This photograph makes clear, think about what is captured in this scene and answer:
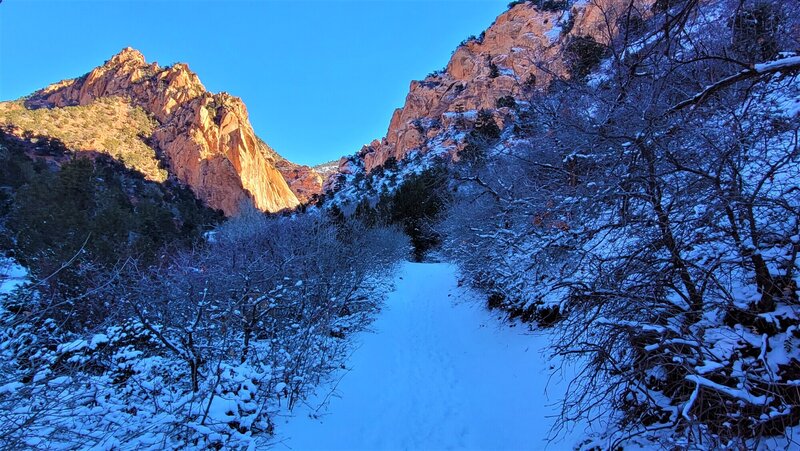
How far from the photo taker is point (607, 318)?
282 cm

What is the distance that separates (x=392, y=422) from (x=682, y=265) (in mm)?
3763

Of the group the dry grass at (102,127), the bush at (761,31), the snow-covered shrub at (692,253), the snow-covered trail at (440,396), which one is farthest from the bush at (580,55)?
the dry grass at (102,127)

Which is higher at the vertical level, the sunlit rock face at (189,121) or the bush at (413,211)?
the sunlit rock face at (189,121)

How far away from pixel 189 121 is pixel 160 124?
5.41 m

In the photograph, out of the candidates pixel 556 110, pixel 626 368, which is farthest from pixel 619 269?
pixel 556 110

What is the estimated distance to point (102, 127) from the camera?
167ft

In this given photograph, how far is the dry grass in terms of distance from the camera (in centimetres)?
4325

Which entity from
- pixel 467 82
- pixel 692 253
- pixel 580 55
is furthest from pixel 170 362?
pixel 467 82

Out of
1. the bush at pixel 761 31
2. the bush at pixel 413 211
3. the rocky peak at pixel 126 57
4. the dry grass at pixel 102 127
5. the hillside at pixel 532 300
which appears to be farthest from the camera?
the rocky peak at pixel 126 57

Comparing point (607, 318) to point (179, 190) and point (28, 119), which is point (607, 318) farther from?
point (28, 119)

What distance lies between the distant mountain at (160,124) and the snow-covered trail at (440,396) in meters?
52.6

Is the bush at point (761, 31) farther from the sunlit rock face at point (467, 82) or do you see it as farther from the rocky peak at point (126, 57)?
the rocky peak at point (126, 57)

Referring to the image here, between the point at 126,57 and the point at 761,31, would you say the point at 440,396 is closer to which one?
the point at 761,31

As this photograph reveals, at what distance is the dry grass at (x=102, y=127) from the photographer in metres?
43.2
